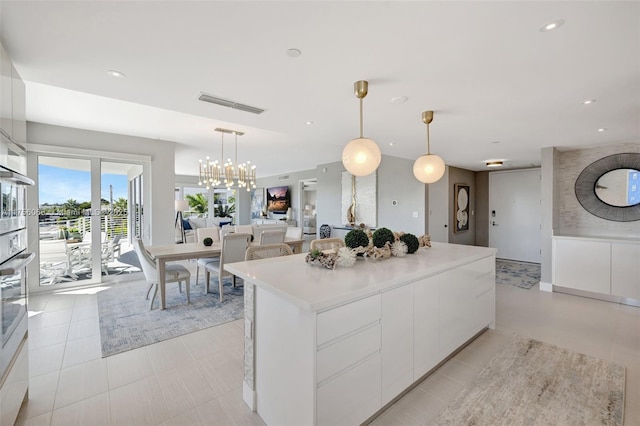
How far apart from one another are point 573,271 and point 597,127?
2051 millimetres

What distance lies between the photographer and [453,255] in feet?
8.20

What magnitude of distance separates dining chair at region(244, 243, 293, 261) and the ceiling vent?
1349mm

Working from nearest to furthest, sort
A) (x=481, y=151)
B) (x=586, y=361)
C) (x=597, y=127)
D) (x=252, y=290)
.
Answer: (x=252, y=290) < (x=586, y=361) < (x=597, y=127) < (x=481, y=151)

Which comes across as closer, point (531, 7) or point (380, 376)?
point (531, 7)

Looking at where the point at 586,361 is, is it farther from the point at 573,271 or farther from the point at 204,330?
the point at 204,330

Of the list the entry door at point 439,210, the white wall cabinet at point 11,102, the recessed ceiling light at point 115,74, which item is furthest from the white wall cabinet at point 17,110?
the entry door at point 439,210

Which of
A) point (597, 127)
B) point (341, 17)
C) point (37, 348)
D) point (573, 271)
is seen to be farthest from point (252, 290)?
point (573, 271)

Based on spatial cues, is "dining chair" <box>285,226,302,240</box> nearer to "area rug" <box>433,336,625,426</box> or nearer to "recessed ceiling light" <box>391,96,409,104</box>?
"recessed ceiling light" <box>391,96,409,104</box>

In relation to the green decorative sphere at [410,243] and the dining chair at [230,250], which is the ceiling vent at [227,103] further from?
the green decorative sphere at [410,243]

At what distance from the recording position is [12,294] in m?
1.56

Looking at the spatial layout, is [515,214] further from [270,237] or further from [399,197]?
[270,237]

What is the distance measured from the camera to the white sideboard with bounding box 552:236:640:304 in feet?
11.9

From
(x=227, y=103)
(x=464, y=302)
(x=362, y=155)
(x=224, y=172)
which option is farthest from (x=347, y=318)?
(x=224, y=172)

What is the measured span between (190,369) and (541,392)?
260cm
